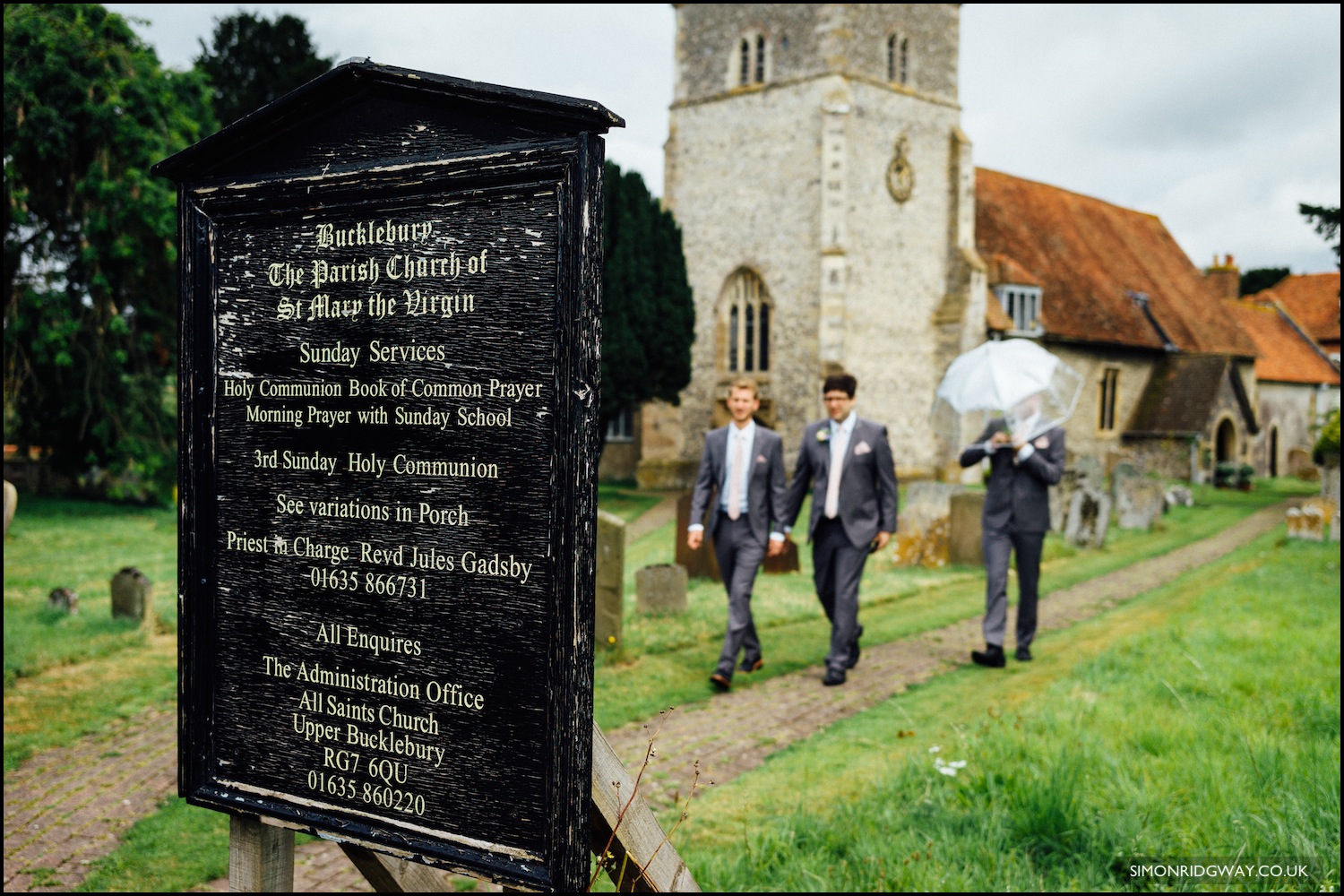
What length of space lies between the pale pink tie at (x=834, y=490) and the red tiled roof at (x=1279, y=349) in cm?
3671

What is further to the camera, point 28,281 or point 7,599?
point 28,281

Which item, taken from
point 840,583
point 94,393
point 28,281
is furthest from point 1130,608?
point 28,281

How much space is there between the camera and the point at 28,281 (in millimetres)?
18297

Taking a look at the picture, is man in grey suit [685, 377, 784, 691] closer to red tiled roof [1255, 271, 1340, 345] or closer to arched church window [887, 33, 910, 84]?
arched church window [887, 33, 910, 84]

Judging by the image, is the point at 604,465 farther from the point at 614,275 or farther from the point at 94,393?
the point at 94,393

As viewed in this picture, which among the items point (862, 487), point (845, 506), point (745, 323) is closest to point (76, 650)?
point (845, 506)

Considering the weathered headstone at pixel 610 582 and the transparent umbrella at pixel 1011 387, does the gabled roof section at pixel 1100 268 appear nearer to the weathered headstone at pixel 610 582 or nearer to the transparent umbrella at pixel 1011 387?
the transparent umbrella at pixel 1011 387

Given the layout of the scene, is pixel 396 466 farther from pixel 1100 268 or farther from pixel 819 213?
pixel 1100 268

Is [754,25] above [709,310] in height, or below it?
above

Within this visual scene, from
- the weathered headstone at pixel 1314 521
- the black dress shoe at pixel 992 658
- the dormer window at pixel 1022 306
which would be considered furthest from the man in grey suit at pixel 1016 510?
the dormer window at pixel 1022 306

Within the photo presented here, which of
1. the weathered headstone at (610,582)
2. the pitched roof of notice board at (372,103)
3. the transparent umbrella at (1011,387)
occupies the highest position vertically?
the pitched roof of notice board at (372,103)

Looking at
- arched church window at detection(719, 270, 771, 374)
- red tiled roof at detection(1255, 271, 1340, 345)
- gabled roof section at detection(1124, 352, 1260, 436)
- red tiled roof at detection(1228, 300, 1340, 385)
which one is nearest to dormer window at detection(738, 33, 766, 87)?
arched church window at detection(719, 270, 771, 374)

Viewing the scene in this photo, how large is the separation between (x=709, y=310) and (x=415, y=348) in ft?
79.8

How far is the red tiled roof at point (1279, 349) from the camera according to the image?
38844 millimetres
